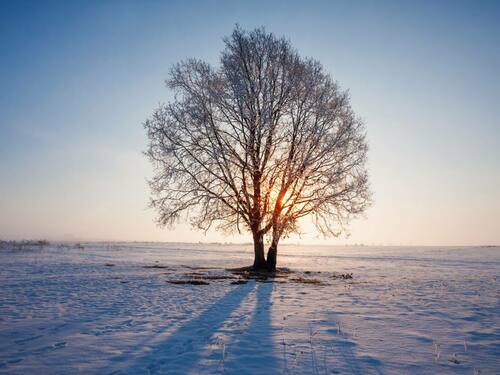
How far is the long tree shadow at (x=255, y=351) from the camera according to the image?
5.84m

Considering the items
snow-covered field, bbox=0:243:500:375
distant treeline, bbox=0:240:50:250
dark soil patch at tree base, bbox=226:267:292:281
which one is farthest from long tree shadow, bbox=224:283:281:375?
distant treeline, bbox=0:240:50:250

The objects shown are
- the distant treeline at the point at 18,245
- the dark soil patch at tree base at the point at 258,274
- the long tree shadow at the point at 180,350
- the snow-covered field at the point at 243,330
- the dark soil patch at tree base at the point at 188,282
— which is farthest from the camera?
the distant treeline at the point at 18,245

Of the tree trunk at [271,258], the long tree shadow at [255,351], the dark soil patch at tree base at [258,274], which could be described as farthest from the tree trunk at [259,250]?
the long tree shadow at [255,351]

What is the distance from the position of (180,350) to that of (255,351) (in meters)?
1.34

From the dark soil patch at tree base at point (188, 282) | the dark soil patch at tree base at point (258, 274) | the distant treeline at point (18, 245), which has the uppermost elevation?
the distant treeline at point (18, 245)

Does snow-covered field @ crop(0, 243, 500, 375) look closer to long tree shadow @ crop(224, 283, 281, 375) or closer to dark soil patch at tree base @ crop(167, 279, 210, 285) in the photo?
long tree shadow @ crop(224, 283, 281, 375)

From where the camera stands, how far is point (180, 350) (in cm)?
671

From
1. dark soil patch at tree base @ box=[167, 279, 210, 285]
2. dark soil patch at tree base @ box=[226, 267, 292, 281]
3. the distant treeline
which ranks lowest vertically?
dark soil patch at tree base @ box=[226, 267, 292, 281]

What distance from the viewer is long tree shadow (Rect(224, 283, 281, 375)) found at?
5.84 meters

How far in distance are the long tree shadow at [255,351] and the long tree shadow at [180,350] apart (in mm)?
615

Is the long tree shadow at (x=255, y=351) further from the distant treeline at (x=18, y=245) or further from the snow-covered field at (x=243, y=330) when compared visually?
the distant treeline at (x=18, y=245)

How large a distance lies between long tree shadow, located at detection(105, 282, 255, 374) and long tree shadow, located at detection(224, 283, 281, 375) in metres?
0.62

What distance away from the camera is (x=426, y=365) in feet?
20.3

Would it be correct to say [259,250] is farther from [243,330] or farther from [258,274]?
[243,330]
